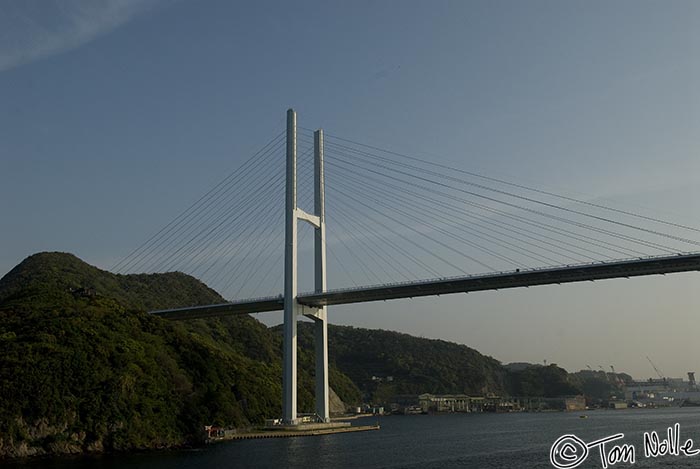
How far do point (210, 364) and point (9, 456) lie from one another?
17.4 meters

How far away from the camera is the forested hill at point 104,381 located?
33.8 meters

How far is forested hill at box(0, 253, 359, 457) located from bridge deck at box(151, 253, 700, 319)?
5363mm

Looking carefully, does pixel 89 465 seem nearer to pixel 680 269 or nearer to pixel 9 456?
pixel 9 456

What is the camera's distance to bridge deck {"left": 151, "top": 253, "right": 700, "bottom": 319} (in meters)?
35.5

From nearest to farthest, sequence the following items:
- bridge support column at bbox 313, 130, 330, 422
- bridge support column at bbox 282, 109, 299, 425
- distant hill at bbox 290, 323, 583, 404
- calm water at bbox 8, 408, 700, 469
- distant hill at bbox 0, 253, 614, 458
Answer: calm water at bbox 8, 408, 700, 469 → distant hill at bbox 0, 253, 614, 458 → bridge support column at bbox 282, 109, 299, 425 → bridge support column at bbox 313, 130, 330, 422 → distant hill at bbox 290, 323, 583, 404

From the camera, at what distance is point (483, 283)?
40562 mm

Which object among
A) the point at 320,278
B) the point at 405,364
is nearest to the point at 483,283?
the point at 320,278
